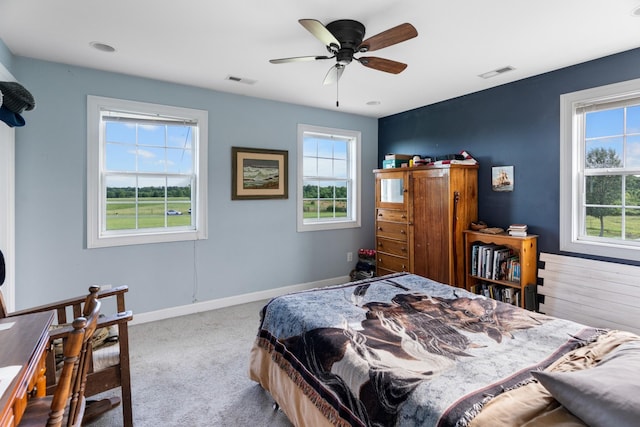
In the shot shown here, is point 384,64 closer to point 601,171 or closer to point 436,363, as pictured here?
point 436,363

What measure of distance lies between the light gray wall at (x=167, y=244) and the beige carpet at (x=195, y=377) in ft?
1.73

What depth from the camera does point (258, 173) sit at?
162 inches

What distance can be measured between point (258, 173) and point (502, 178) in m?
2.85

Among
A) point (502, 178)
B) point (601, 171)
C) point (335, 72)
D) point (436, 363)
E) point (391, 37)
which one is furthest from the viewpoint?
point (502, 178)

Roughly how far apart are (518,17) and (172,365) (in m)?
3.62

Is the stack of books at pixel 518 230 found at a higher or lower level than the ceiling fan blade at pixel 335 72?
lower

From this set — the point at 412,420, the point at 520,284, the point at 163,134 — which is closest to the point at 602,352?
the point at 412,420

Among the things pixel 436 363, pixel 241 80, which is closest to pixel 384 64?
pixel 241 80

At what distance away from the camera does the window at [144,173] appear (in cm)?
321

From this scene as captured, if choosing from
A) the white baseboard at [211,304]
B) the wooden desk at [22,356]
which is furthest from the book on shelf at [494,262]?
the wooden desk at [22,356]

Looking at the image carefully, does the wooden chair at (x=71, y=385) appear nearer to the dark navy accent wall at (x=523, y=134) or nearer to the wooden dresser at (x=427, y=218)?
the wooden dresser at (x=427, y=218)

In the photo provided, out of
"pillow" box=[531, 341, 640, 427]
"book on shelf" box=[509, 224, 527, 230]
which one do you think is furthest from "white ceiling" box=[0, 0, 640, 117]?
"pillow" box=[531, 341, 640, 427]

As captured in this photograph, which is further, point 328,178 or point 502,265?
point 328,178

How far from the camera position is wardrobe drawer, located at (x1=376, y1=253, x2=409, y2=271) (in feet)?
13.7
